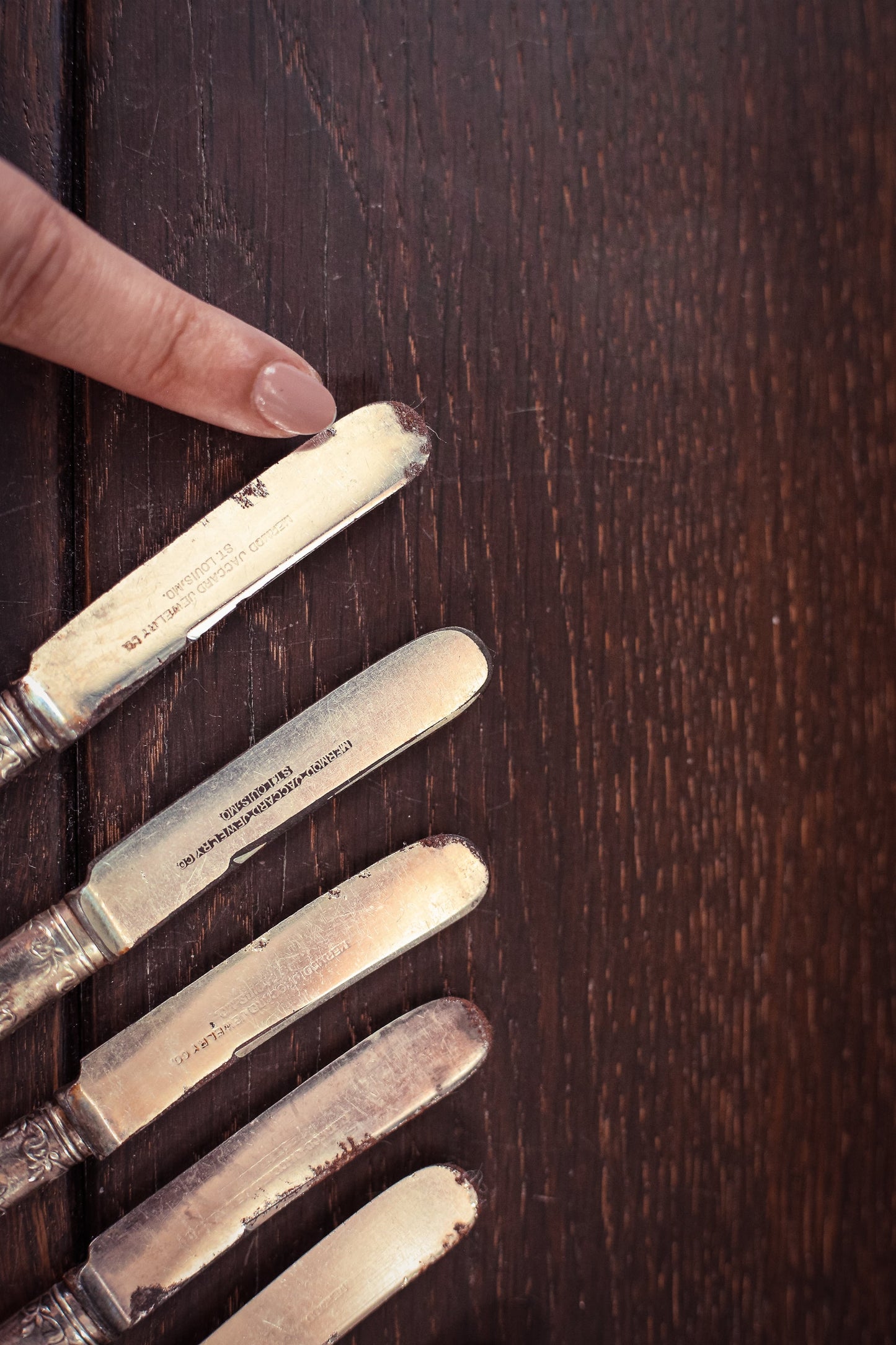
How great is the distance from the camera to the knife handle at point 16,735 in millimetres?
474

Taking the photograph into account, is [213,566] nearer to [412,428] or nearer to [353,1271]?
[412,428]

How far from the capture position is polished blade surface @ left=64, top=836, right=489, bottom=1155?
1.59 feet

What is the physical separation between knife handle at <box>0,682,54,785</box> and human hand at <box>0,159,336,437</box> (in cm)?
17

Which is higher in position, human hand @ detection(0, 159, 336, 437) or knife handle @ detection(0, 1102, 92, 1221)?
human hand @ detection(0, 159, 336, 437)

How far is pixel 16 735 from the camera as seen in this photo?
0.48 meters

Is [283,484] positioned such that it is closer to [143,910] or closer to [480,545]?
[480,545]

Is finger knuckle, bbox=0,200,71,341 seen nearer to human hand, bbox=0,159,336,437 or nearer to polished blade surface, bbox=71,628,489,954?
human hand, bbox=0,159,336,437

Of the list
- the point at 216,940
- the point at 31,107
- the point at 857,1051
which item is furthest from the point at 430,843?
the point at 31,107

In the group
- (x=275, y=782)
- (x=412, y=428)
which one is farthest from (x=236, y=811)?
(x=412, y=428)

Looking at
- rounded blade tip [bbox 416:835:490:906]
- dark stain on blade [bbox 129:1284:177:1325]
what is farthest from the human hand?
dark stain on blade [bbox 129:1284:177:1325]

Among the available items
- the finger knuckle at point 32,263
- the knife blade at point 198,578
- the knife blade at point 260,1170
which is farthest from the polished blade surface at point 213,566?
the knife blade at point 260,1170

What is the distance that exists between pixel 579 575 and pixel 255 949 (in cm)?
28

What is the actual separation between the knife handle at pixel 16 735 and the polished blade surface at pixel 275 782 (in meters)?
0.06

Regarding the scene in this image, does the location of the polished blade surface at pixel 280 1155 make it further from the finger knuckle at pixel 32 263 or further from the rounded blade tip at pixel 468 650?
the finger knuckle at pixel 32 263
